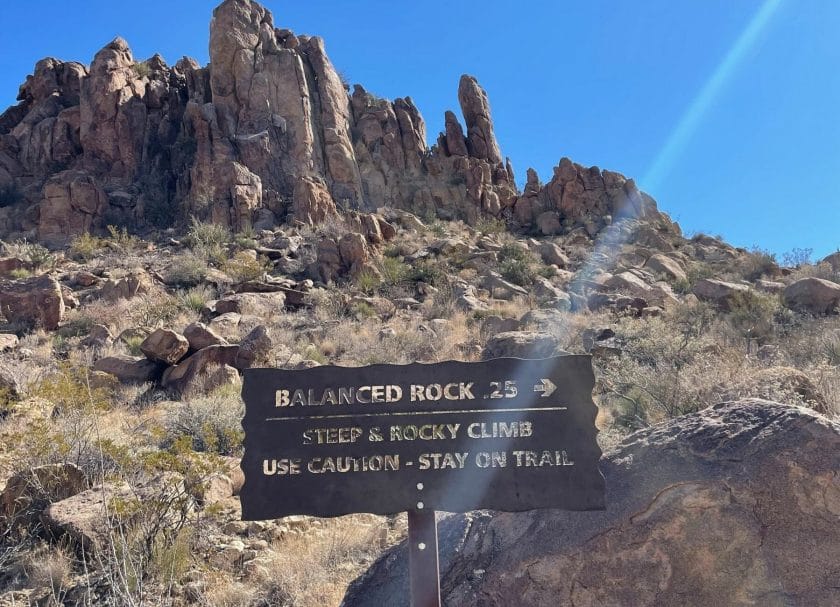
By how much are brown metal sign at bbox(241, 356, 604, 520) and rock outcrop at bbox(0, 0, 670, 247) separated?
24166mm

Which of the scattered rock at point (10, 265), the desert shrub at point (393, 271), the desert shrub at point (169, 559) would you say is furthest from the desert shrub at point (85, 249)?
the desert shrub at point (169, 559)

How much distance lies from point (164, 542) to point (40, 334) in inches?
431

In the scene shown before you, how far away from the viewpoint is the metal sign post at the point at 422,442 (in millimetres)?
2943

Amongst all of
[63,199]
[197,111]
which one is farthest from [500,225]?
[63,199]

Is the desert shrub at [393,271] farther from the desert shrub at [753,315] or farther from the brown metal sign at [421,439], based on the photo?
the brown metal sign at [421,439]

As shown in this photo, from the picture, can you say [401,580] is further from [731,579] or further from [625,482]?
[731,579]

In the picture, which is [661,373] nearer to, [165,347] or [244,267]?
[165,347]

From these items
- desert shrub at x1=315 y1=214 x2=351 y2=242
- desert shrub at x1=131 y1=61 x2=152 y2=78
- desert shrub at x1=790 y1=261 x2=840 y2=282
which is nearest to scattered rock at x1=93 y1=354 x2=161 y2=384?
desert shrub at x1=315 y1=214 x2=351 y2=242

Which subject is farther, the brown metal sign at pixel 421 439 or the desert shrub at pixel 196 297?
the desert shrub at pixel 196 297

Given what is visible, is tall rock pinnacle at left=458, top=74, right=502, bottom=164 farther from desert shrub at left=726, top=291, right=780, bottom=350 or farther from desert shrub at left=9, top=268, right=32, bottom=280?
desert shrub at left=9, top=268, right=32, bottom=280

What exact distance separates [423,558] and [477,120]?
36.9m

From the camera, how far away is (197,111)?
3000 cm

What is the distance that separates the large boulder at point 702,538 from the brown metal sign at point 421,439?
344 mm

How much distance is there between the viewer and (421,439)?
3.00 m
